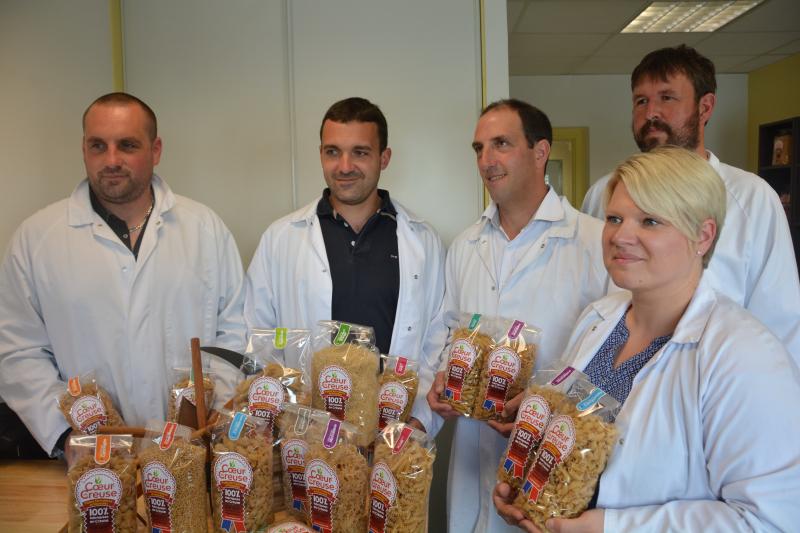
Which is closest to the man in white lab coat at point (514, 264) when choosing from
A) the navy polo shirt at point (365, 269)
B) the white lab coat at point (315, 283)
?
the white lab coat at point (315, 283)

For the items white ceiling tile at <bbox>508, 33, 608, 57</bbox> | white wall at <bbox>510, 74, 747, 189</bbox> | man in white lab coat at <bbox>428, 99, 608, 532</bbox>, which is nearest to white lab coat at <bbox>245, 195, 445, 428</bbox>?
man in white lab coat at <bbox>428, 99, 608, 532</bbox>

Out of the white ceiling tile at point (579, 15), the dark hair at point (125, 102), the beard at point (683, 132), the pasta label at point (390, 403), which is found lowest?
the pasta label at point (390, 403)

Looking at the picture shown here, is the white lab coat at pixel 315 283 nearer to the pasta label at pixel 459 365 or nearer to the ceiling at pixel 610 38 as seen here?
the pasta label at pixel 459 365

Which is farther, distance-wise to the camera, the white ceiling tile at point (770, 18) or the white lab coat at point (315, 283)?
the white ceiling tile at point (770, 18)

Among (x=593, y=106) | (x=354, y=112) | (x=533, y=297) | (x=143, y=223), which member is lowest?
(x=533, y=297)

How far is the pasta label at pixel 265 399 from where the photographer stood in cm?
110

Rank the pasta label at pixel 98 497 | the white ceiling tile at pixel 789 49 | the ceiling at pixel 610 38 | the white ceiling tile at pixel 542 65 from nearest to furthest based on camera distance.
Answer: the pasta label at pixel 98 497, the ceiling at pixel 610 38, the white ceiling tile at pixel 789 49, the white ceiling tile at pixel 542 65

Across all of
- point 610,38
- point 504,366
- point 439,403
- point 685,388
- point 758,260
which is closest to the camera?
point 685,388

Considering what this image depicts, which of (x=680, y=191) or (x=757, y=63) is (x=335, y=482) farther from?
(x=757, y=63)

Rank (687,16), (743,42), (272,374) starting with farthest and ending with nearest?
(743,42)
(687,16)
(272,374)

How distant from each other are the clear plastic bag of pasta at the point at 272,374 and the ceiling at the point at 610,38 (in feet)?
12.6

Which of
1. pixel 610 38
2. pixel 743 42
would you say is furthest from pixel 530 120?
pixel 743 42

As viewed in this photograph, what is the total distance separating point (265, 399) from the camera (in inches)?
43.7

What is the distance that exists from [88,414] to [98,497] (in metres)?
0.30
